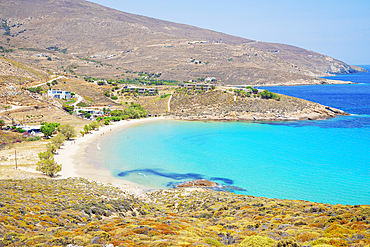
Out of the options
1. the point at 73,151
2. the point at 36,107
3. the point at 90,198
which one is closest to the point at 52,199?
the point at 90,198

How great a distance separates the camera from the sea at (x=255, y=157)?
106ft

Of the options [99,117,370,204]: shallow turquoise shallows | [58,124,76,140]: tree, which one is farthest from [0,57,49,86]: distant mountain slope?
[99,117,370,204]: shallow turquoise shallows

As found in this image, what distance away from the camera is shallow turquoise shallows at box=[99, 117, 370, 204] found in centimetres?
3256

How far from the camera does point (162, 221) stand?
1556 cm

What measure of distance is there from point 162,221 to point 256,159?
32.0 meters

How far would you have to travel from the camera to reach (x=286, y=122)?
252ft

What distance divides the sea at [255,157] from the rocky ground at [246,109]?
7.73 metres

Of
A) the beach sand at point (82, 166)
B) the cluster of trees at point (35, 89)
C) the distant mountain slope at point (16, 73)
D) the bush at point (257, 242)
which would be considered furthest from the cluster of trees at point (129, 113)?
the bush at point (257, 242)

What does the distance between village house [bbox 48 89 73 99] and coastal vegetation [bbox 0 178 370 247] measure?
6840 centimetres

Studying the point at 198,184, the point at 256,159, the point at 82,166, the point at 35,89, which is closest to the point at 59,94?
the point at 35,89

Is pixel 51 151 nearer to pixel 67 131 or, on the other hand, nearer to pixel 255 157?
pixel 67 131

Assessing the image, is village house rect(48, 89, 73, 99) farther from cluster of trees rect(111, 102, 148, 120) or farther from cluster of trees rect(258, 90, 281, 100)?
cluster of trees rect(258, 90, 281, 100)

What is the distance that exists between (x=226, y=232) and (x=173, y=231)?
3.14 m

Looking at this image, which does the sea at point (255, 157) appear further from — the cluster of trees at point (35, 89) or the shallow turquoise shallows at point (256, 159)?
the cluster of trees at point (35, 89)
